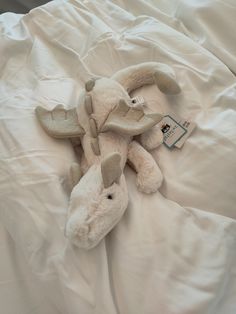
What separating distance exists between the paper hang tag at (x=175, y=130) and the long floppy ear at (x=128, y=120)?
9 centimetres

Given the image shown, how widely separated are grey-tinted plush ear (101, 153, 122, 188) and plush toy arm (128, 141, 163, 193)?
0.10 meters

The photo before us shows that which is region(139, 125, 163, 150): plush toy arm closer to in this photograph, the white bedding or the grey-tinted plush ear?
the white bedding

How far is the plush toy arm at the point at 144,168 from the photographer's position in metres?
0.67

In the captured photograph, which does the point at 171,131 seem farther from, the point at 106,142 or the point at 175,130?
the point at 106,142

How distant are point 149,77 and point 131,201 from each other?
323mm

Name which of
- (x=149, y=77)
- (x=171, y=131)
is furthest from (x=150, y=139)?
(x=149, y=77)

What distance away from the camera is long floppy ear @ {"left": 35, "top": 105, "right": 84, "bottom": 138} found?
714mm

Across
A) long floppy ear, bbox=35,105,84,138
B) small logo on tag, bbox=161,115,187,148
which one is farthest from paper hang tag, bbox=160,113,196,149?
long floppy ear, bbox=35,105,84,138

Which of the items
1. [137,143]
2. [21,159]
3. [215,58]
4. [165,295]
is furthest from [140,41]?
[165,295]

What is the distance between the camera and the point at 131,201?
25.8 inches

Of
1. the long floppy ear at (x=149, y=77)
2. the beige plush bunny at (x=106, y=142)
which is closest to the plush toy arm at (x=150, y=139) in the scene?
the beige plush bunny at (x=106, y=142)

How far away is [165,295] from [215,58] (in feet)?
2.13

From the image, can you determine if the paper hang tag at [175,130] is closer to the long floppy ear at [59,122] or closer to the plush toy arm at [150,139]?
the plush toy arm at [150,139]

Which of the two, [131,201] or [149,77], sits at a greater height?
[149,77]
